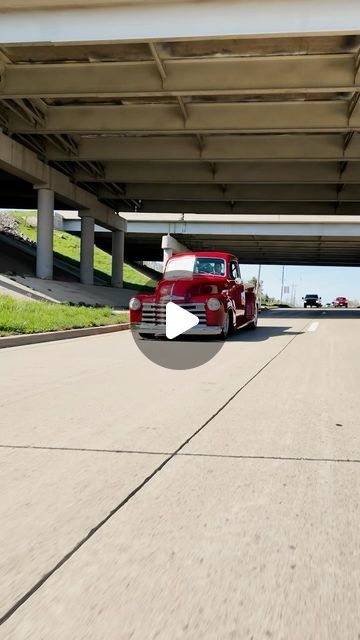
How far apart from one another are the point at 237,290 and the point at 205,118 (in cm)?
963

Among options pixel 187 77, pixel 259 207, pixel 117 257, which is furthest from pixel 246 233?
pixel 187 77

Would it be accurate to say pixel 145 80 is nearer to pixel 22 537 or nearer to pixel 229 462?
pixel 229 462

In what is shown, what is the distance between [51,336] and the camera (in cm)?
1389

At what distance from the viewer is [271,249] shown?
5600 cm

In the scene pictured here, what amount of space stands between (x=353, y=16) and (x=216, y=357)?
983 centimetres

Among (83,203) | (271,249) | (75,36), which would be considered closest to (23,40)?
(75,36)

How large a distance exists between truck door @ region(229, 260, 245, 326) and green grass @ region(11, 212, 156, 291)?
3323cm

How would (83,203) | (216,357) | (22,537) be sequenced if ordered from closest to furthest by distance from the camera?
(22,537) → (216,357) → (83,203)

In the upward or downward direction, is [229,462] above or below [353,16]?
below

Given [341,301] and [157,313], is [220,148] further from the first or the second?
[341,301]

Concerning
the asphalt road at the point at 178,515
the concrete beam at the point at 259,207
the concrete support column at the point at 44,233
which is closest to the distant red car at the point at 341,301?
the concrete beam at the point at 259,207
